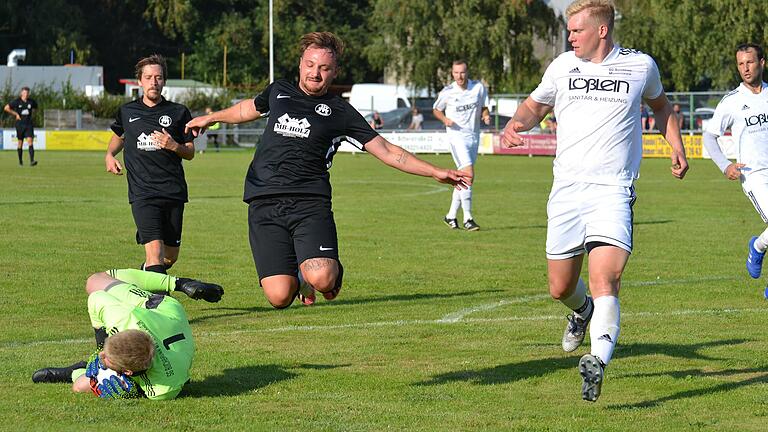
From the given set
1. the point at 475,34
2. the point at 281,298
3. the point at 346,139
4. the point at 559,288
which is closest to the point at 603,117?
the point at 559,288

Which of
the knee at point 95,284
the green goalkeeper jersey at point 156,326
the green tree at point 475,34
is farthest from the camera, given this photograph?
the green tree at point 475,34

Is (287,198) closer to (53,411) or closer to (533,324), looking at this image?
(53,411)

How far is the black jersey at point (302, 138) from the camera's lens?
27.3 feet

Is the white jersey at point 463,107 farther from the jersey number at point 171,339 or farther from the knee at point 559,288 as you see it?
the jersey number at point 171,339

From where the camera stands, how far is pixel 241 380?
26.1ft

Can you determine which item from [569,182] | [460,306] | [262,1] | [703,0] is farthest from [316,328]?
[262,1]

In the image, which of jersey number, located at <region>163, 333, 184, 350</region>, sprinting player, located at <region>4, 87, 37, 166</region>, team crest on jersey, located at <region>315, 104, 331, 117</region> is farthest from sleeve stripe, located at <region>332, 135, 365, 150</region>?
sprinting player, located at <region>4, 87, 37, 166</region>

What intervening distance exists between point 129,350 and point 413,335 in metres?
3.23

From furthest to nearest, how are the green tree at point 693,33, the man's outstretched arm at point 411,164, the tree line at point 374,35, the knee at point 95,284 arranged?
the tree line at point 374,35, the green tree at point 693,33, the knee at point 95,284, the man's outstretched arm at point 411,164

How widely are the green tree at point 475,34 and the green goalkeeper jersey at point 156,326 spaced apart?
54374 mm

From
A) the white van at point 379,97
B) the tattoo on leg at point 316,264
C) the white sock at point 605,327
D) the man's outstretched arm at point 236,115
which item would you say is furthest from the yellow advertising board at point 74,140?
the white sock at point 605,327

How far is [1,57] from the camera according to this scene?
79.3m

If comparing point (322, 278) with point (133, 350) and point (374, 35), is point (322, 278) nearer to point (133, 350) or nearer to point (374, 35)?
point (133, 350)

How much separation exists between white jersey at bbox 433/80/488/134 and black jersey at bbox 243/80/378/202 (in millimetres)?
10991
